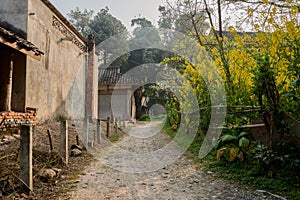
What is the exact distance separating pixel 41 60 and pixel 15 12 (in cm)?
161

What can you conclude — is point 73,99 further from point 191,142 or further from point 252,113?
point 252,113

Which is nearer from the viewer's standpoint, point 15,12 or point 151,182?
point 151,182

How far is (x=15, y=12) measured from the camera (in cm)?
762


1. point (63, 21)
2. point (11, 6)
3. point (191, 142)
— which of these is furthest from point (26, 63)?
point (191, 142)

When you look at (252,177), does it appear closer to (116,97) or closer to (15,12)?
(15,12)

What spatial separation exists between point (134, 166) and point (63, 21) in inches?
302

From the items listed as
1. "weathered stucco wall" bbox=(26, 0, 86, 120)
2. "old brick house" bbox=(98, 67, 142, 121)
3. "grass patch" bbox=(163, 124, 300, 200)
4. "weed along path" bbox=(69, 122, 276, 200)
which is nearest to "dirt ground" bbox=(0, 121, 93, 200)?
"weed along path" bbox=(69, 122, 276, 200)

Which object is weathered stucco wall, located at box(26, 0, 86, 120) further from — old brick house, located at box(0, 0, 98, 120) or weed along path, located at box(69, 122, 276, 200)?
weed along path, located at box(69, 122, 276, 200)

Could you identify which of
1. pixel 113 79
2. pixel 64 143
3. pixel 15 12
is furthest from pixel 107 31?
pixel 64 143

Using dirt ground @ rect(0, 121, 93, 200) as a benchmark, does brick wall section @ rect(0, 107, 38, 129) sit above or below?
above

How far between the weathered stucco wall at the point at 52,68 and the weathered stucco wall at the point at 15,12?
146 mm

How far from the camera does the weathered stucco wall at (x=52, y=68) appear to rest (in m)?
8.02

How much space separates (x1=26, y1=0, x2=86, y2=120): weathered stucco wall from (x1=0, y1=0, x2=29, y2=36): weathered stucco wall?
0.15m

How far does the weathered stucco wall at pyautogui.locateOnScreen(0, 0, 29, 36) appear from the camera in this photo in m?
7.62
